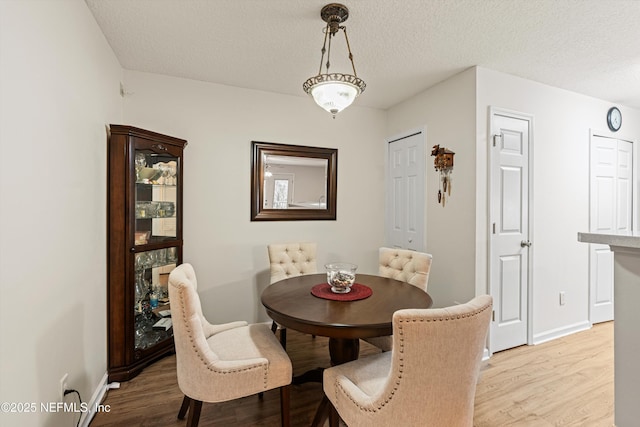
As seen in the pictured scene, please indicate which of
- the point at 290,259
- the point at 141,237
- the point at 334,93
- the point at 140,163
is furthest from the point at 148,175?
the point at 334,93

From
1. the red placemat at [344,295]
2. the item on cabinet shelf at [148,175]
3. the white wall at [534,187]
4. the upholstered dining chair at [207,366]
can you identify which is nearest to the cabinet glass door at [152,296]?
the item on cabinet shelf at [148,175]

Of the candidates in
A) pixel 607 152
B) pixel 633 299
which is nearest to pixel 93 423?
pixel 633 299

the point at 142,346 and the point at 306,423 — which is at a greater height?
the point at 142,346

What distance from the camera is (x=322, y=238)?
11.5ft

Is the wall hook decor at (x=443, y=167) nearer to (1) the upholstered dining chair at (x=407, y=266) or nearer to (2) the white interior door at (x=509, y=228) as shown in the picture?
(2) the white interior door at (x=509, y=228)

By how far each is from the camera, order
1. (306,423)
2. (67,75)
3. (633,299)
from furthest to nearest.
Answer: (306,423), (67,75), (633,299)

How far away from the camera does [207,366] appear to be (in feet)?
4.73

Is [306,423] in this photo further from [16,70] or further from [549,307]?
[549,307]

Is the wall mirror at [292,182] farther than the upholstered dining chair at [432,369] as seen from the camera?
Yes

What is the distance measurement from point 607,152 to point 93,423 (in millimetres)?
5340

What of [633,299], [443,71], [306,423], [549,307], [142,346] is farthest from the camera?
[549,307]

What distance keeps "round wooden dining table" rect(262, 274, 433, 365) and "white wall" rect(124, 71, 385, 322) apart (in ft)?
3.60

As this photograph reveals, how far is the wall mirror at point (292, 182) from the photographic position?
3.21 m

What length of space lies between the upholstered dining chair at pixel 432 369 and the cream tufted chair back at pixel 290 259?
1694 millimetres
